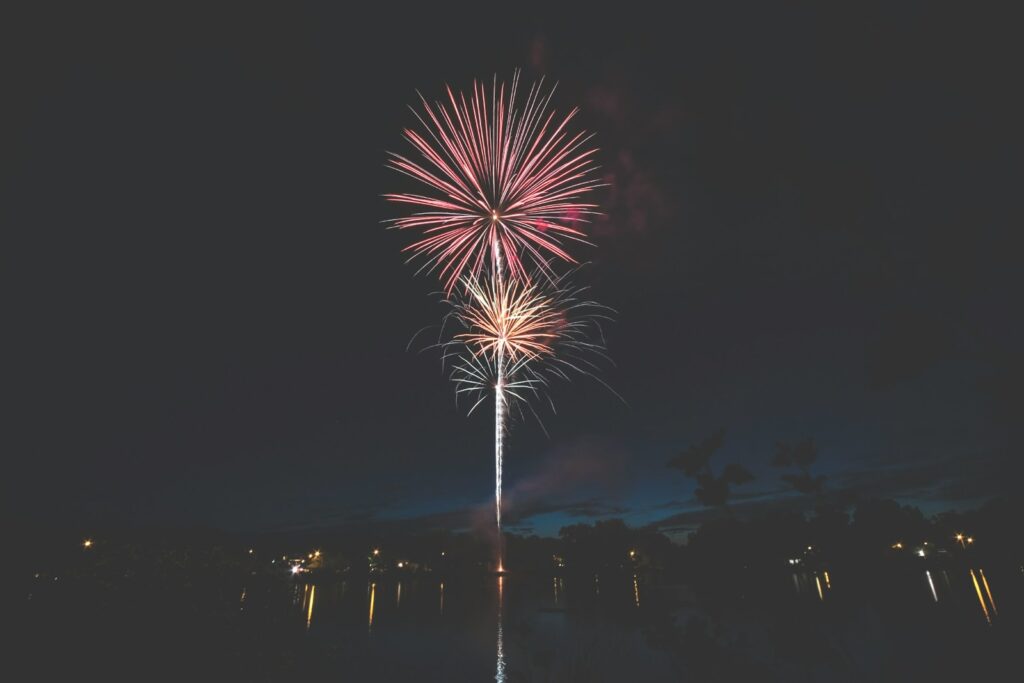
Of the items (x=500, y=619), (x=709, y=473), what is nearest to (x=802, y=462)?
(x=709, y=473)

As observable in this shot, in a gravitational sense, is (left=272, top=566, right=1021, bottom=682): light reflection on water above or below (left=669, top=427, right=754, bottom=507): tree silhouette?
below

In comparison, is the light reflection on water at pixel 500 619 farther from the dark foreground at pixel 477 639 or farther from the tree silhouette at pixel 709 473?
the tree silhouette at pixel 709 473

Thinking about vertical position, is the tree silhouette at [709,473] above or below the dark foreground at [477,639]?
above

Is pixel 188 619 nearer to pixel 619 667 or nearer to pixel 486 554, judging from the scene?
pixel 619 667

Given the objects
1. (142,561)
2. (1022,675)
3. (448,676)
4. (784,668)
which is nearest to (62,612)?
(142,561)

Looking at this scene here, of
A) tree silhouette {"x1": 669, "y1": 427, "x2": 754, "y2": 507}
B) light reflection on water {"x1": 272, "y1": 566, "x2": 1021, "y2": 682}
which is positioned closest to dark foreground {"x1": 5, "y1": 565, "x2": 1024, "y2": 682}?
light reflection on water {"x1": 272, "y1": 566, "x2": 1021, "y2": 682}

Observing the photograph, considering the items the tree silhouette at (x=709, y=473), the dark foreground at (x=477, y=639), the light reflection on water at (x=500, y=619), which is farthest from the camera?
the tree silhouette at (x=709, y=473)

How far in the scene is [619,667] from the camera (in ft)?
68.0

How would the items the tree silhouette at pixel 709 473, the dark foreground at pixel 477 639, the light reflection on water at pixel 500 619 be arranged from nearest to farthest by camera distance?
the dark foreground at pixel 477 639
the light reflection on water at pixel 500 619
the tree silhouette at pixel 709 473

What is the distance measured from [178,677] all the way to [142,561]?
6284 mm

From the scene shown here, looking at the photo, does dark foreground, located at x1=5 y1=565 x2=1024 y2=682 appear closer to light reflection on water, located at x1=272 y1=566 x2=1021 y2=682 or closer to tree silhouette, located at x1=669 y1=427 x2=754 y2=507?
light reflection on water, located at x1=272 y1=566 x2=1021 y2=682

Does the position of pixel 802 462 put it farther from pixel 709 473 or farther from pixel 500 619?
pixel 500 619

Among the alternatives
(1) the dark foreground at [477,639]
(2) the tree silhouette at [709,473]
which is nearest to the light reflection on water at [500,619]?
(1) the dark foreground at [477,639]

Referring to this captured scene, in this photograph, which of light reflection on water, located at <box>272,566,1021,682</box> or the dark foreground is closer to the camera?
the dark foreground
